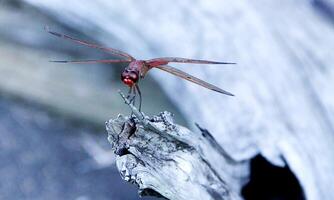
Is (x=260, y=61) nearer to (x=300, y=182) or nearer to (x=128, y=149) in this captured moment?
(x=300, y=182)

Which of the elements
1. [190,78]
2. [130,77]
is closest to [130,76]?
[130,77]

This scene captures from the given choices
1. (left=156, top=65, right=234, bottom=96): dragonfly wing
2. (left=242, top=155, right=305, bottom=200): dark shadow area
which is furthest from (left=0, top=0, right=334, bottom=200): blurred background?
(left=156, top=65, right=234, bottom=96): dragonfly wing

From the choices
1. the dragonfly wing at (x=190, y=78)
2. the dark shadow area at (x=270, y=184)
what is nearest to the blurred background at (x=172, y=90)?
the dark shadow area at (x=270, y=184)

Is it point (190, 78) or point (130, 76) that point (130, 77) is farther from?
point (190, 78)

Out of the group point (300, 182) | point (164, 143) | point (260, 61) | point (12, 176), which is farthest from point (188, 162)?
point (12, 176)

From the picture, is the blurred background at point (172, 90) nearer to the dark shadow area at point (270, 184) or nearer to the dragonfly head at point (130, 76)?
the dark shadow area at point (270, 184)

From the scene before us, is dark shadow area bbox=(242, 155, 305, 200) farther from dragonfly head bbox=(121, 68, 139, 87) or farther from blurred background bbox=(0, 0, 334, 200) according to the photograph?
dragonfly head bbox=(121, 68, 139, 87)

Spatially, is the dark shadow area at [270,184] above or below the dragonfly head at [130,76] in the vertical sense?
below
